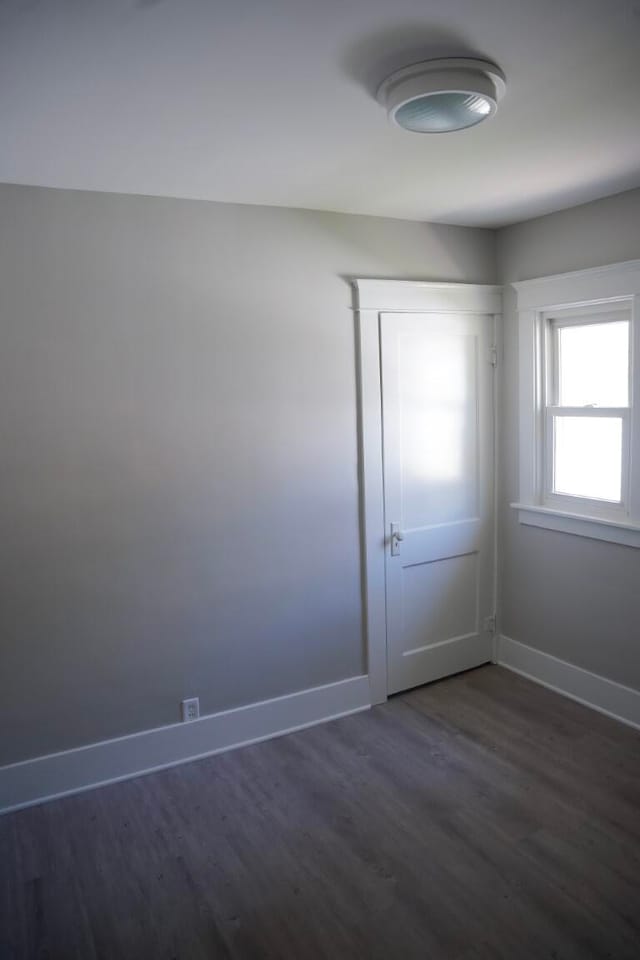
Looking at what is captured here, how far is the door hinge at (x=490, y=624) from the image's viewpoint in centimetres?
413

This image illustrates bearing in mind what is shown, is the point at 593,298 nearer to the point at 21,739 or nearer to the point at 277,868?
the point at 277,868

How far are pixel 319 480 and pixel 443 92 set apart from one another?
6.34 feet

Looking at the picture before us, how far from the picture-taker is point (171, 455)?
10.00 feet

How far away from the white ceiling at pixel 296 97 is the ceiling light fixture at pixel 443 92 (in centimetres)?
4

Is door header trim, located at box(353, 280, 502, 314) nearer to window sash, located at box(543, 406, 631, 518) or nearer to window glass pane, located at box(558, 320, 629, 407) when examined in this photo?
window glass pane, located at box(558, 320, 629, 407)

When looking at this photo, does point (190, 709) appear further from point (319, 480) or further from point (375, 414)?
point (375, 414)

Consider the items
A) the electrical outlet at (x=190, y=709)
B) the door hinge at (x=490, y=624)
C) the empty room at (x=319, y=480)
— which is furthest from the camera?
the door hinge at (x=490, y=624)

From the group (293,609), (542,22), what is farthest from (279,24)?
(293,609)

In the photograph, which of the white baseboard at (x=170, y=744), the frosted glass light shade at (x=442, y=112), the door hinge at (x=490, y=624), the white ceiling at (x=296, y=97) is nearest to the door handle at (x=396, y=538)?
the white baseboard at (x=170, y=744)

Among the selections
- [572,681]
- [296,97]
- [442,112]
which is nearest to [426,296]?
[442,112]

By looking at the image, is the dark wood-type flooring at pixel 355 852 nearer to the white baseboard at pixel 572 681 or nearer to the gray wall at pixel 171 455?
the white baseboard at pixel 572 681

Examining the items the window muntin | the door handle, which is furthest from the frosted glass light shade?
the door handle

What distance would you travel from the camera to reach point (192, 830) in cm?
→ 271

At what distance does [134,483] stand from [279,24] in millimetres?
1902
